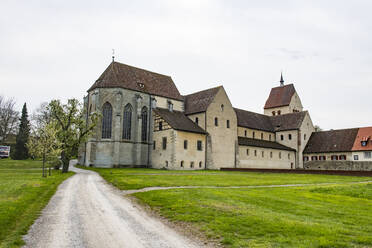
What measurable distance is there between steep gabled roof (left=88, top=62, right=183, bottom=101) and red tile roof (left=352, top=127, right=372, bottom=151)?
115ft

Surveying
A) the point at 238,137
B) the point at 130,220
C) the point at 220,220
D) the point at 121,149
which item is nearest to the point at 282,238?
the point at 220,220

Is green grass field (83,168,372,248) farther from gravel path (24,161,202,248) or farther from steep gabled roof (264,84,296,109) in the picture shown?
steep gabled roof (264,84,296,109)

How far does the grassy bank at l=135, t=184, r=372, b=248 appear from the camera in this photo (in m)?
9.16

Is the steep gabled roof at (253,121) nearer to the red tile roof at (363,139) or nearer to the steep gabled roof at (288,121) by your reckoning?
the steep gabled roof at (288,121)

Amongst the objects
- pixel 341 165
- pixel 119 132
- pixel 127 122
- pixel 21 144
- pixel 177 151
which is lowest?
pixel 341 165

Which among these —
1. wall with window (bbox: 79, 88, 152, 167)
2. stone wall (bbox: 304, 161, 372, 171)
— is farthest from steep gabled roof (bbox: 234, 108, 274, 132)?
wall with window (bbox: 79, 88, 152, 167)

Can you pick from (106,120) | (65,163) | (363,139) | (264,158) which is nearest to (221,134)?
(264,158)

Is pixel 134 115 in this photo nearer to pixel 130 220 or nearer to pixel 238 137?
pixel 238 137

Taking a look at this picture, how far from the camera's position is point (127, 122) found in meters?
52.9

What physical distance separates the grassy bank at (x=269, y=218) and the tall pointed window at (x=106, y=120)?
112 feet

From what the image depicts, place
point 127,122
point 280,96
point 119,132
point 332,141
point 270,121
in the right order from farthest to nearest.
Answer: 1. point 280,96
2. point 270,121
3. point 332,141
4. point 127,122
5. point 119,132

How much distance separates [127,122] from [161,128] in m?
6.37

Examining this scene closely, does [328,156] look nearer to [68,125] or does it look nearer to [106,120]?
[106,120]

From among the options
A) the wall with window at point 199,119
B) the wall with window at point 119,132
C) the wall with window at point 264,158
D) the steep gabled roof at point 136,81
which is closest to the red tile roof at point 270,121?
the wall with window at point 264,158
